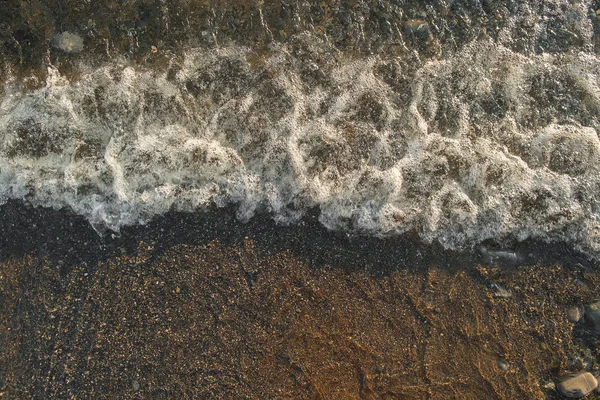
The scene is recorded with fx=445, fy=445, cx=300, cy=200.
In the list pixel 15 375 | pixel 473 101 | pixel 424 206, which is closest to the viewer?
pixel 15 375

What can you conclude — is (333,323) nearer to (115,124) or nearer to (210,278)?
(210,278)

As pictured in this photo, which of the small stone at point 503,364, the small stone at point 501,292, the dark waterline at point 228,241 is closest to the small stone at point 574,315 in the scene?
the dark waterline at point 228,241

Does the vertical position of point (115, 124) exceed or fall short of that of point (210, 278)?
it exceeds it

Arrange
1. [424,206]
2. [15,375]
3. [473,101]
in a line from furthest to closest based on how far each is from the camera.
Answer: [473,101], [424,206], [15,375]

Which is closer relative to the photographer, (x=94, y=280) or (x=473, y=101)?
(x=94, y=280)

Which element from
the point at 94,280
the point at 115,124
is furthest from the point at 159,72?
the point at 94,280

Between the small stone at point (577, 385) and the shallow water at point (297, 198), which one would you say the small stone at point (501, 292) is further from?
the small stone at point (577, 385)

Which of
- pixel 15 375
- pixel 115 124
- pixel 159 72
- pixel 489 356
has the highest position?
pixel 159 72
